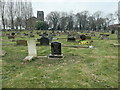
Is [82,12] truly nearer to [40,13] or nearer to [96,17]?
[96,17]

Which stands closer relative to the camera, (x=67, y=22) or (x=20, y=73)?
(x=20, y=73)

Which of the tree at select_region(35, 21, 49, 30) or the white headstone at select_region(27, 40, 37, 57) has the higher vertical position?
the tree at select_region(35, 21, 49, 30)

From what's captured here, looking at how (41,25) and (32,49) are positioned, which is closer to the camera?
(32,49)

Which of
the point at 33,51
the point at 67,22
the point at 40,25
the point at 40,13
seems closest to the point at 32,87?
the point at 33,51

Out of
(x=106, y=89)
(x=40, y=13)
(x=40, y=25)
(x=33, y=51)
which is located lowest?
(x=106, y=89)

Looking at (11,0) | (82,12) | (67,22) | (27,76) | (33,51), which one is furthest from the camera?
(82,12)

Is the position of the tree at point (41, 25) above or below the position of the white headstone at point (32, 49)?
above

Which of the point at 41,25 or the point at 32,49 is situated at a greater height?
the point at 41,25

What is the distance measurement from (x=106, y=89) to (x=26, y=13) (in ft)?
162

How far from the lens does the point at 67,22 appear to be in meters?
76.9

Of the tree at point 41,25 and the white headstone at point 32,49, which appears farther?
the tree at point 41,25

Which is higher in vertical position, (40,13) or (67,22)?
(40,13)

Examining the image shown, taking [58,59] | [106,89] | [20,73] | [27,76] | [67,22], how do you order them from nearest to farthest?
[106,89], [27,76], [20,73], [58,59], [67,22]

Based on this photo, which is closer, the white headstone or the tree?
the white headstone
